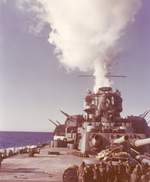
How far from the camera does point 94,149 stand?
19.3m

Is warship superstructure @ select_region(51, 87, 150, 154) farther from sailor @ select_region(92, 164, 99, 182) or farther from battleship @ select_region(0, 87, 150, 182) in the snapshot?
sailor @ select_region(92, 164, 99, 182)

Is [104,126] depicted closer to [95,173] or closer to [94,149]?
[94,149]

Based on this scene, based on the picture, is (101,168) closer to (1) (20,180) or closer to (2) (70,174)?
(2) (70,174)

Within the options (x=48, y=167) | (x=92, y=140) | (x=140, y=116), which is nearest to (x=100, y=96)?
(x=140, y=116)

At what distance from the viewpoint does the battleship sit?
565 inches

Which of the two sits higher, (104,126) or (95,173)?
(104,126)

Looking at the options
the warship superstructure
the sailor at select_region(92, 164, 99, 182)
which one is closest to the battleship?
the warship superstructure

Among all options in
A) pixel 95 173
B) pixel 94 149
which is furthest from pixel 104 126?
pixel 95 173

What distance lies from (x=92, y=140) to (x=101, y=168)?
23.2 ft

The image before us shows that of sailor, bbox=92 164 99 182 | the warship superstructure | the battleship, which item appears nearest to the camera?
sailor, bbox=92 164 99 182

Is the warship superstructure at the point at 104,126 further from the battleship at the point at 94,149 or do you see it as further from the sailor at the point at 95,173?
the sailor at the point at 95,173

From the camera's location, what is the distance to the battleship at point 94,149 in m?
14.4

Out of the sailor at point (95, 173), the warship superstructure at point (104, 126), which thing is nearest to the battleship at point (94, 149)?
the warship superstructure at point (104, 126)

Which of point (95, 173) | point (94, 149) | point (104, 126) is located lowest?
point (95, 173)
